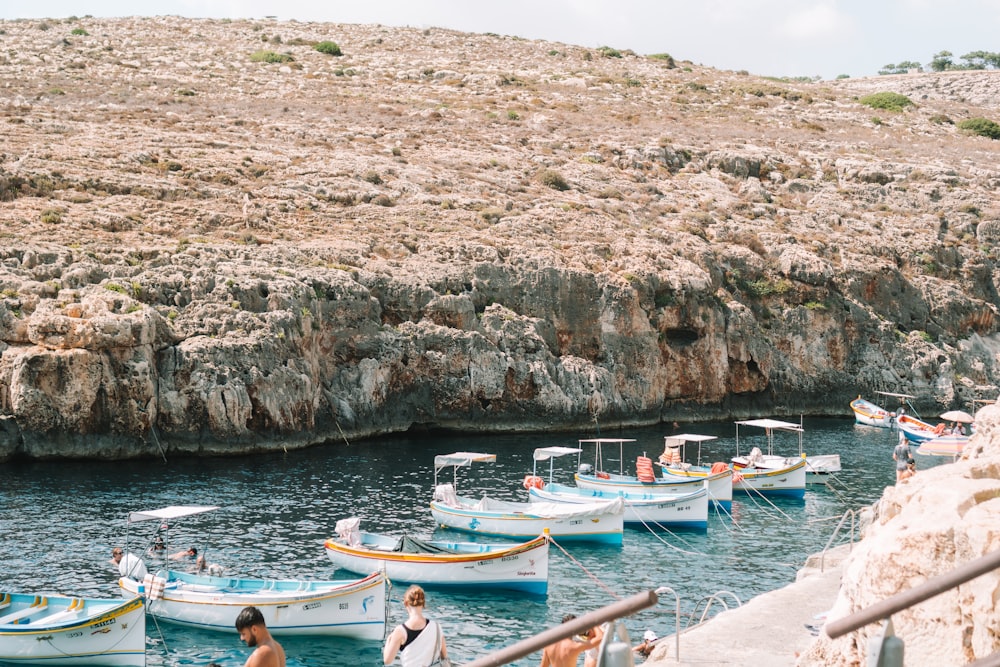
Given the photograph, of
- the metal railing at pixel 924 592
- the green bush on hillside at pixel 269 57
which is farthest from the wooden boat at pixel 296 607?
the green bush on hillside at pixel 269 57

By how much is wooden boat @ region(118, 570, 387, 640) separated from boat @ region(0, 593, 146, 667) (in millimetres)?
2871

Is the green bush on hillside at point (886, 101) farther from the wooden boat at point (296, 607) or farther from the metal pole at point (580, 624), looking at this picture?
the metal pole at point (580, 624)

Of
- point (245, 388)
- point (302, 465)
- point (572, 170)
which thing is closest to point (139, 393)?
point (245, 388)

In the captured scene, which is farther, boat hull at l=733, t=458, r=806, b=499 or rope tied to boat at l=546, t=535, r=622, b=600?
boat hull at l=733, t=458, r=806, b=499

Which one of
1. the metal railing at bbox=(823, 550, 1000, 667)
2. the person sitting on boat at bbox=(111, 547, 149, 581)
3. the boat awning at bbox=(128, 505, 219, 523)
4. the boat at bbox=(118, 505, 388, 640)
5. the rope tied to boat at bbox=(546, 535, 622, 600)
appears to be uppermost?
the metal railing at bbox=(823, 550, 1000, 667)

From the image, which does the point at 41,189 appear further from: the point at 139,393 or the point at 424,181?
the point at 424,181

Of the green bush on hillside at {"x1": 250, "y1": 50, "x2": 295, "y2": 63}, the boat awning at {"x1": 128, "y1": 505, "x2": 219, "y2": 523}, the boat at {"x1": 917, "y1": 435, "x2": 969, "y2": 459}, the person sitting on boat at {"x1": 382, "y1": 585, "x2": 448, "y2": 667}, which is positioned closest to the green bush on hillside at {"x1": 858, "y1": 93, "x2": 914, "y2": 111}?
the green bush on hillside at {"x1": 250, "y1": 50, "x2": 295, "y2": 63}

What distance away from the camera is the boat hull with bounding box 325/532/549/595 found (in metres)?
32.2

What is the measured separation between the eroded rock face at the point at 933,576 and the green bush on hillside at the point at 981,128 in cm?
13016

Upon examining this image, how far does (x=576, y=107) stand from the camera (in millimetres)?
118062

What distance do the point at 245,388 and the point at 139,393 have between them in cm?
569

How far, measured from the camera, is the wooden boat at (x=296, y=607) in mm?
27562

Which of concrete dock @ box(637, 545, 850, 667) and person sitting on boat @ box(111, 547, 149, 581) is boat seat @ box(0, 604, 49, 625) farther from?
concrete dock @ box(637, 545, 850, 667)

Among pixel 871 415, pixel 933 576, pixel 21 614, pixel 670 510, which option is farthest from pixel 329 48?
pixel 933 576
